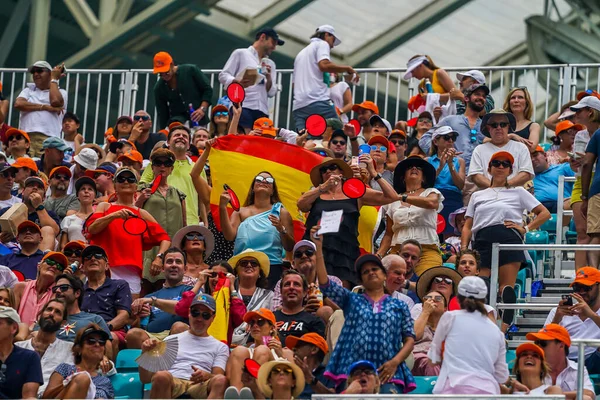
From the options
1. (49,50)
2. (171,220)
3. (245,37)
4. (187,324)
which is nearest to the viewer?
(187,324)

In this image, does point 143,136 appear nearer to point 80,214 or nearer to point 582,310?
point 80,214

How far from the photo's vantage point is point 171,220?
16.3 meters

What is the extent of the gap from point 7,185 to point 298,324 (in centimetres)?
472

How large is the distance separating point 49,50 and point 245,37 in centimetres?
431

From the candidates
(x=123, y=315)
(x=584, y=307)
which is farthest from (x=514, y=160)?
(x=123, y=315)

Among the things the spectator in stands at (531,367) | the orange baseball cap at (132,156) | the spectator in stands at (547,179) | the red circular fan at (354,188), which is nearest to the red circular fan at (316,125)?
the orange baseball cap at (132,156)

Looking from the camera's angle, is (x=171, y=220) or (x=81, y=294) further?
(x=171, y=220)

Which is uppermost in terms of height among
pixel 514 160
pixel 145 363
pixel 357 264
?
pixel 514 160

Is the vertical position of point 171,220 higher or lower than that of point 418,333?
higher

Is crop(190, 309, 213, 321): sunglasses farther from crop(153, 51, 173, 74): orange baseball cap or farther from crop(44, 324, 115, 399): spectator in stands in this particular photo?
crop(153, 51, 173, 74): orange baseball cap

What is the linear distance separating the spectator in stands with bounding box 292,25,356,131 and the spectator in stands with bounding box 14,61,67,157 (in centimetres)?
283

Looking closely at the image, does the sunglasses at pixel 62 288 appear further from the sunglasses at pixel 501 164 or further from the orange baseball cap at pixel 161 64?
the orange baseball cap at pixel 161 64

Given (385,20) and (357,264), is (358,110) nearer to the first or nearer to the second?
(357,264)

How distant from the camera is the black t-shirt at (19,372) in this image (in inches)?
494
